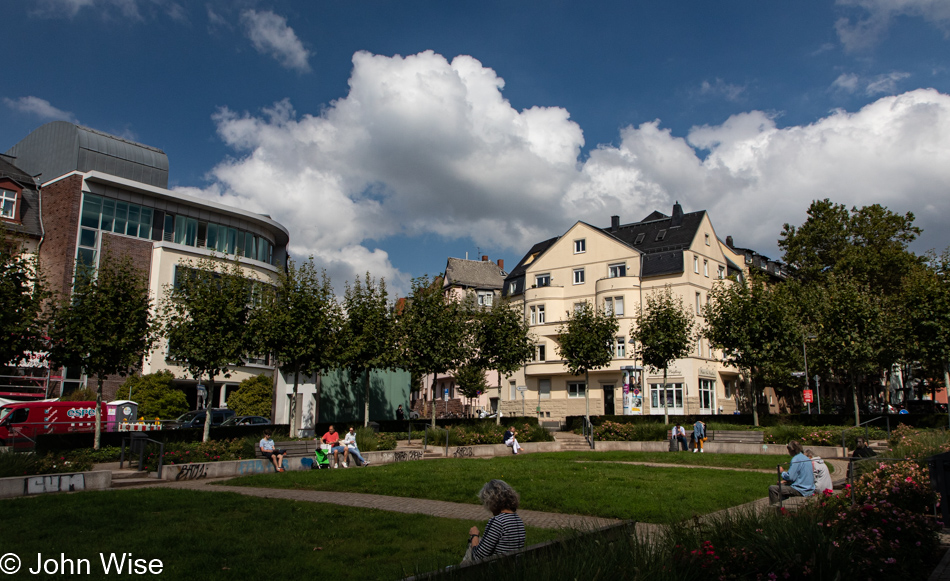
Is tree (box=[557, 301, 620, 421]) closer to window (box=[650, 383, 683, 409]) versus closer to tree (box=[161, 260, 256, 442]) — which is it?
window (box=[650, 383, 683, 409])

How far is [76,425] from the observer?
3047 centimetres

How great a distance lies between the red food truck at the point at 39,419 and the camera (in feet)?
89.6

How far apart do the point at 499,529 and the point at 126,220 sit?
4972cm

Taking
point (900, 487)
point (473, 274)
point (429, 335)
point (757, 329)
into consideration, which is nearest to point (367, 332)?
point (429, 335)

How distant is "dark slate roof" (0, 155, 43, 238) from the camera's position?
4700 cm

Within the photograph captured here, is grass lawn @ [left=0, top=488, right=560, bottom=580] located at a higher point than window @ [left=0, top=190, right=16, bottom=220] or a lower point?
lower

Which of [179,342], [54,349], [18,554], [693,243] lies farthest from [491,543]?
[693,243]

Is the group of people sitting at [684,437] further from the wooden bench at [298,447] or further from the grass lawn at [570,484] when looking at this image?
the wooden bench at [298,447]

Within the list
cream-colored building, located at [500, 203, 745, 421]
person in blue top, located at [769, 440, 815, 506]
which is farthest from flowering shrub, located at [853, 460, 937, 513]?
cream-colored building, located at [500, 203, 745, 421]

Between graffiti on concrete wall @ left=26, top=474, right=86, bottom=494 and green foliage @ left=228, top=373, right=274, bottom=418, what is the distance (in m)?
30.1

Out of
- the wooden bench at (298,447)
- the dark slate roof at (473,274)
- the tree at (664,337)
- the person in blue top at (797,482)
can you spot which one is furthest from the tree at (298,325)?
the dark slate roof at (473,274)

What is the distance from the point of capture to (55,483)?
46.1ft

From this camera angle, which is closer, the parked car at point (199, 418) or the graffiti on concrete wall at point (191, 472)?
the graffiti on concrete wall at point (191, 472)

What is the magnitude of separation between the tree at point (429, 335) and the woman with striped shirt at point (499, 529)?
99.7ft
